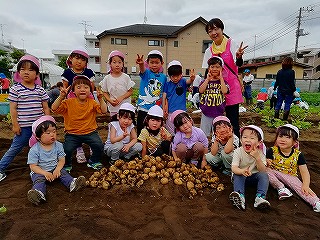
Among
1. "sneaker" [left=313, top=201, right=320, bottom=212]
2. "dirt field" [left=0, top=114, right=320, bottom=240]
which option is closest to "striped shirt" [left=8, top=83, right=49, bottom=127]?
"dirt field" [left=0, top=114, right=320, bottom=240]

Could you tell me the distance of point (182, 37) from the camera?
2712cm

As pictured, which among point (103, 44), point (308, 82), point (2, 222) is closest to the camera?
point (2, 222)

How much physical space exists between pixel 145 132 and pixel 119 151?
0.51 m

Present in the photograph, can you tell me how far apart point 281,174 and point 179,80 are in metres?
2.14

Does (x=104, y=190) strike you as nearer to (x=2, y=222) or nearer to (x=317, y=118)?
(x=2, y=222)

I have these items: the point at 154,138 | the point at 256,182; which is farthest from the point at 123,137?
the point at 256,182

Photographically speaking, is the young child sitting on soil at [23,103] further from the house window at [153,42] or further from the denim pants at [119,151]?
the house window at [153,42]

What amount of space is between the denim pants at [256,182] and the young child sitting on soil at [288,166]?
263 mm

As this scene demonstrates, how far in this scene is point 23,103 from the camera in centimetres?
350

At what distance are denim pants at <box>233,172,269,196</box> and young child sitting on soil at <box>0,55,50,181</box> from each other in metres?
2.89

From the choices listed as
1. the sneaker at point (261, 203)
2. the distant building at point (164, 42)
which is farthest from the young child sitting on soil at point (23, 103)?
the distant building at point (164, 42)

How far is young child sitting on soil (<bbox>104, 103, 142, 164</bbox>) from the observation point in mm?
3857

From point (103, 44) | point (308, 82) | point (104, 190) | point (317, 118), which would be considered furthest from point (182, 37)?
point (104, 190)

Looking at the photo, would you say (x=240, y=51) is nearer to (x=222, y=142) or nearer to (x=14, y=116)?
(x=222, y=142)
